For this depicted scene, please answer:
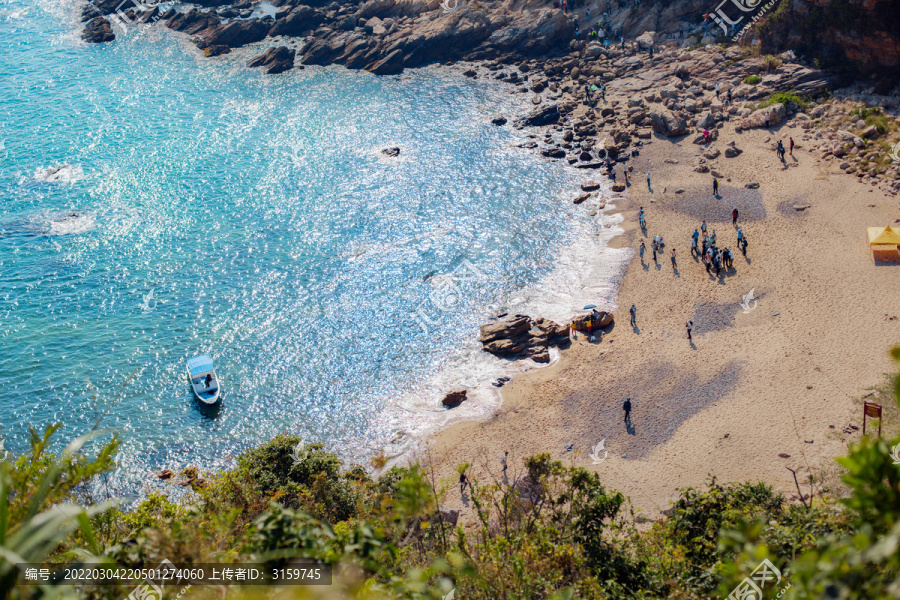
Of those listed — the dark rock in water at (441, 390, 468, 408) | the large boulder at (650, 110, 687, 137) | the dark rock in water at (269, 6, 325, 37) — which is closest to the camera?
the dark rock in water at (441, 390, 468, 408)

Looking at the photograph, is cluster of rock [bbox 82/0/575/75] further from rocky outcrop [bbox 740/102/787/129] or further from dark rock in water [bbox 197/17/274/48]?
rocky outcrop [bbox 740/102/787/129]

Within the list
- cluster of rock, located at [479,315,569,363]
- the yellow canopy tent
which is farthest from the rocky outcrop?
cluster of rock, located at [479,315,569,363]

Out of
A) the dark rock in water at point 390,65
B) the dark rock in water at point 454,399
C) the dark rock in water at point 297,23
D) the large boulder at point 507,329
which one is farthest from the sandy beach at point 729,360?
the dark rock in water at point 297,23

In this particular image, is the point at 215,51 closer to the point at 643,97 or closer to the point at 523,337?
the point at 643,97

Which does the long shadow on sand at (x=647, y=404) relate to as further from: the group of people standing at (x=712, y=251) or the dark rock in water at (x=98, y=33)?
the dark rock in water at (x=98, y=33)

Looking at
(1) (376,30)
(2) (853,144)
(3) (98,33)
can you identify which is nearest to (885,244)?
(2) (853,144)

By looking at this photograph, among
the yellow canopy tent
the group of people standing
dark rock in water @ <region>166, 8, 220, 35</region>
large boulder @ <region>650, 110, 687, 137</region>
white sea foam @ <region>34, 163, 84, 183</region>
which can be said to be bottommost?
white sea foam @ <region>34, 163, 84, 183</region>
